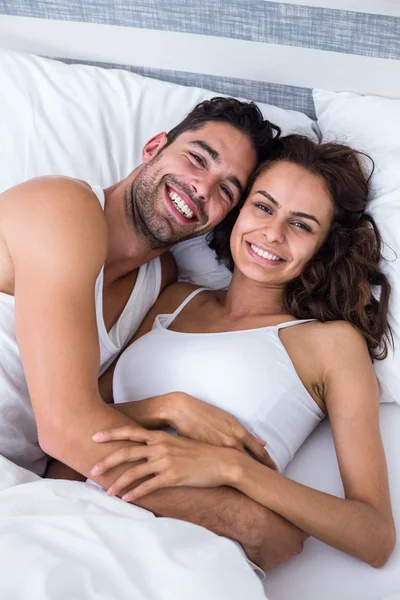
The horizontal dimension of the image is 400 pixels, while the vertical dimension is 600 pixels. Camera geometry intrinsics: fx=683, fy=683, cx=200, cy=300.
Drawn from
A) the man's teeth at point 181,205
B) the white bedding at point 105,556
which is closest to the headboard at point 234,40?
the man's teeth at point 181,205

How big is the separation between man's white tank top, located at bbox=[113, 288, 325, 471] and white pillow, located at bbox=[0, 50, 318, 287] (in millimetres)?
419

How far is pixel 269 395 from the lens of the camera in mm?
1498

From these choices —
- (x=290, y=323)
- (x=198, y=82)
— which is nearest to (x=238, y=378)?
(x=290, y=323)

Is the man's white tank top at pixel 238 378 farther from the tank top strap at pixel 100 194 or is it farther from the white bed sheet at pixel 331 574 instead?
the tank top strap at pixel 100 194

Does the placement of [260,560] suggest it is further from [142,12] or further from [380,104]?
[142,12]

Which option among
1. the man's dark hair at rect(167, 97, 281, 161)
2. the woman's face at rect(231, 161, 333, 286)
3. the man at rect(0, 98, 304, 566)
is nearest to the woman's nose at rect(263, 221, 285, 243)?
the woman's face at rect(231, 161, 333, 286)

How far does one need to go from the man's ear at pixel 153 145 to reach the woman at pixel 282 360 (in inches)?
10.3

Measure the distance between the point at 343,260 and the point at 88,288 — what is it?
0.68 meters

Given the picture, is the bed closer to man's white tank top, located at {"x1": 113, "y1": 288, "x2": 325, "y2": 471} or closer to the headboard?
the headboard

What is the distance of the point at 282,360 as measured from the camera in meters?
1.54

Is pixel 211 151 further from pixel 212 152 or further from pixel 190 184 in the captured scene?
pixel 190 184

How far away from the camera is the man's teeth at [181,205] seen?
1649mm

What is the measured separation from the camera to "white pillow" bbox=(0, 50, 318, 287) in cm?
187

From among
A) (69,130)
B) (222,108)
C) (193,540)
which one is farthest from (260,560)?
(69,130)
